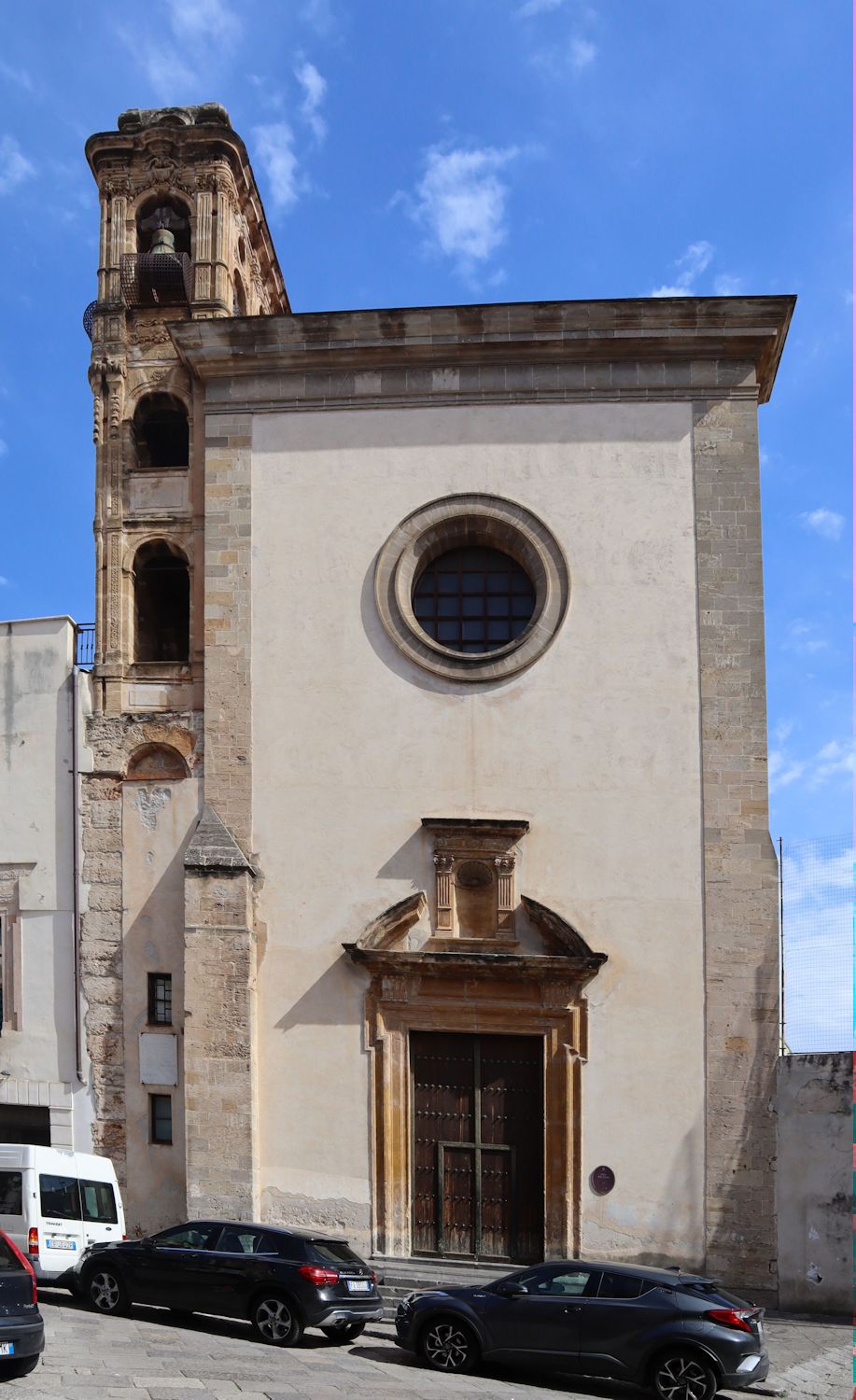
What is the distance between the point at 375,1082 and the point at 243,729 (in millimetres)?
4578

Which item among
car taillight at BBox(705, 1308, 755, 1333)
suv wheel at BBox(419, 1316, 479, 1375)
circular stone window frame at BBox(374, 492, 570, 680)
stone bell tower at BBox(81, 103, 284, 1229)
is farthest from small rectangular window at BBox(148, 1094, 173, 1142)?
car taillight at BBox(705, 1308, 755, 1333)

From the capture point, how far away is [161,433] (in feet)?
63.6

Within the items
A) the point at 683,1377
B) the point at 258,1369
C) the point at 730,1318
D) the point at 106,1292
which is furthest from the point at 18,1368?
the point at 730,1318

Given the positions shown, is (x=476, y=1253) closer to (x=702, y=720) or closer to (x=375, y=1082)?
(x=375, y=1082)

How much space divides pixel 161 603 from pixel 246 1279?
9951mm

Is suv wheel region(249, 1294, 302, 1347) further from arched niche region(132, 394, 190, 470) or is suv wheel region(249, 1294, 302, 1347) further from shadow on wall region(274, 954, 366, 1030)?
arched niche region(132, 394, 190, 470)

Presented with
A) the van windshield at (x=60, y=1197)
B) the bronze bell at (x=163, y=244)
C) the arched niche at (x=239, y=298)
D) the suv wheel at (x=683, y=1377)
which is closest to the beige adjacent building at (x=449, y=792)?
the van windshield at (x=60, y=1197)

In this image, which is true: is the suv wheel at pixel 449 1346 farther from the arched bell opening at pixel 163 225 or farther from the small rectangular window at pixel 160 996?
the arched bell opening at pixel 163 225

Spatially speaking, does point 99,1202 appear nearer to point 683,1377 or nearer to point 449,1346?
point 449,1346

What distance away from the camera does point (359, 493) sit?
16875mm

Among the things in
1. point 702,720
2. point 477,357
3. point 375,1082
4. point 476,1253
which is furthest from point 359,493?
point 476,1253

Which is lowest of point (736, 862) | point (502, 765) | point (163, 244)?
point (736, 862)

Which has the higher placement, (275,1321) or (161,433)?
(161,433)

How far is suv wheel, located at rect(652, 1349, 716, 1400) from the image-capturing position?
10641 mm
